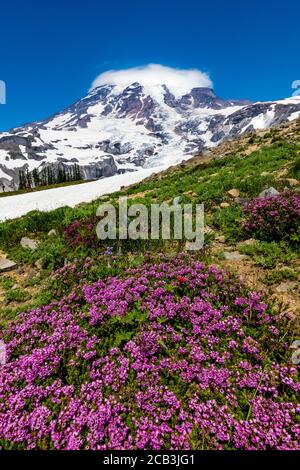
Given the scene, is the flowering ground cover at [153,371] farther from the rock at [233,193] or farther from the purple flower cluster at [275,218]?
the rock at [233,193]

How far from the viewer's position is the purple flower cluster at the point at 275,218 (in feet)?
29.1

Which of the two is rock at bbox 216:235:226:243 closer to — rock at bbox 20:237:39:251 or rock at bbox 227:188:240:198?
rock at bbox 227:188:240:198

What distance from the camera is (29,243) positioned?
1219cm

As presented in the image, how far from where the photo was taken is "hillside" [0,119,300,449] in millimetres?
4105

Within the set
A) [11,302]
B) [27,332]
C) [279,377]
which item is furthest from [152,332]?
[11,302]

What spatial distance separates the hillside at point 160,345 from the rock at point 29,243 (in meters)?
2.11

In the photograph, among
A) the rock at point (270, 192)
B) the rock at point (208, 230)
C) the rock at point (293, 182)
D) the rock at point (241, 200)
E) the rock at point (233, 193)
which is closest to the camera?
the rock at point (208, 230)

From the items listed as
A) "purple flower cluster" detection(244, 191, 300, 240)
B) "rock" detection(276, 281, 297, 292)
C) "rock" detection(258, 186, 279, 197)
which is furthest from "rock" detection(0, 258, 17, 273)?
"rock" detection(258, 186, 279, 197)

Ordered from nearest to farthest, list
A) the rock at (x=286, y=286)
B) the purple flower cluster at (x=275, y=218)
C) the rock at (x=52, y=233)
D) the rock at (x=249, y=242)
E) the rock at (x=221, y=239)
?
1. the rock at (x=286, y=286)
2. the purple flower cluster at (x=275, y=218)
3. the rock at (x=249, y=242)
4. the rock at (x=221, y=239)
5. the rock at (x=52, y=233)

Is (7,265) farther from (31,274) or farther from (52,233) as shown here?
(52,233)

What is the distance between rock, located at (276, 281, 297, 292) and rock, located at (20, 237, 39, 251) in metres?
8.78

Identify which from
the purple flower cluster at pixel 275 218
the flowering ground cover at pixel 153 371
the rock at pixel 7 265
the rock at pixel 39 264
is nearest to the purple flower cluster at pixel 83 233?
the rock at pixel 39 264

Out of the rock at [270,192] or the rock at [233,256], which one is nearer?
the rock at [233,256]

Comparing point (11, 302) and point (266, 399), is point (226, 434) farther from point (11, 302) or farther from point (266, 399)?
point (11, 302)
